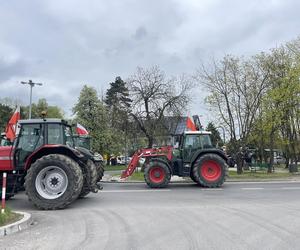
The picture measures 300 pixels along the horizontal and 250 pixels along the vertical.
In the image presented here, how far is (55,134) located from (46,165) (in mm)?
1339

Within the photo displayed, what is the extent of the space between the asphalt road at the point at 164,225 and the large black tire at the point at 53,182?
0.42m

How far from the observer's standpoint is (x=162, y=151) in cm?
1989

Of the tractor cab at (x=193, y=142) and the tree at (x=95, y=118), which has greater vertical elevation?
the tree at (x=95, y=118)

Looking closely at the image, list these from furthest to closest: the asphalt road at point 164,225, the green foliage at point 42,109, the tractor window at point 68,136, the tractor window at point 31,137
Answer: the green foliage at point 42,109 → the tractor window at point 68,136 → the tractor window at point 31,137 → the asphalt road at point 164,225

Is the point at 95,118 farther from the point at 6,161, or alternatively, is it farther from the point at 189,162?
the point at 6,161

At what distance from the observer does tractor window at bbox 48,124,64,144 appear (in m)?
12.9

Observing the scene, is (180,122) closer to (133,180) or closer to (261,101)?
(261,101)

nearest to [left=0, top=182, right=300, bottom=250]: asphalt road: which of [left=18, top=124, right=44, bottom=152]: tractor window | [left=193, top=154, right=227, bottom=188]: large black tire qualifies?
[left=18, top=124, right=44, bottom=152]: tractor window

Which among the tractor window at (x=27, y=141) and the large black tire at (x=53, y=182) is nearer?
the large black tire at (x=53, y=182)

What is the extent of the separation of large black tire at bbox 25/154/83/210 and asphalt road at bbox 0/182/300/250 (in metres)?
0.42

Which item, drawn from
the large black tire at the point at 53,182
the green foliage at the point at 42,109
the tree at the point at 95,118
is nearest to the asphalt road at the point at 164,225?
the large black tire at the point at 53,182

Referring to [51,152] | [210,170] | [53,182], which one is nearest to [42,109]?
[210,170]

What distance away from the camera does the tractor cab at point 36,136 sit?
12781mm

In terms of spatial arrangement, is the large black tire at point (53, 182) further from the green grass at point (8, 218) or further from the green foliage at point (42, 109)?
the green foliage at point (42, 109)
